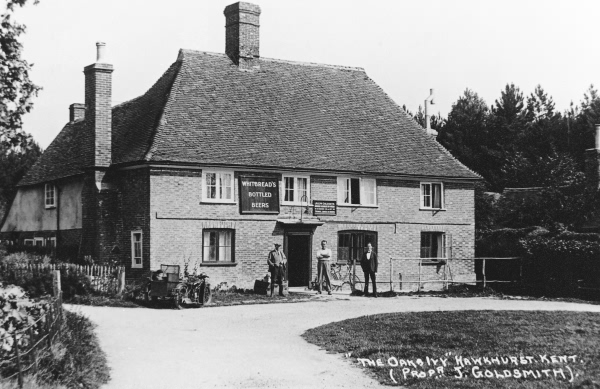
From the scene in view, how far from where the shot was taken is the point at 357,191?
3381 cm

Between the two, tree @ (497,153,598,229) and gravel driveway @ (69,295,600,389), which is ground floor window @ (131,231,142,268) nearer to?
gravel driveway @ (69,295,600,389)

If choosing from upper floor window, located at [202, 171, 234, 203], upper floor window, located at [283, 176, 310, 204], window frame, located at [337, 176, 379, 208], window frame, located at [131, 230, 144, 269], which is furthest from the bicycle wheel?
window frame, located at [131, 230, 144, 269]

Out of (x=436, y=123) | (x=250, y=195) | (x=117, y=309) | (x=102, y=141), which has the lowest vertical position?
(x=117, y=309)

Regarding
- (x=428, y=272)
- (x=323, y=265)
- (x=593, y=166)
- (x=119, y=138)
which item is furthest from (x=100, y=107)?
(x=593, y=166)

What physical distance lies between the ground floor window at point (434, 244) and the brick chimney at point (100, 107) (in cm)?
1344

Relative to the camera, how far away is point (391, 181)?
34.5 m

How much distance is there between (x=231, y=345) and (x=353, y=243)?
17.6 m

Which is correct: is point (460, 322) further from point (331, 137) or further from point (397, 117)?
point (397, 117)

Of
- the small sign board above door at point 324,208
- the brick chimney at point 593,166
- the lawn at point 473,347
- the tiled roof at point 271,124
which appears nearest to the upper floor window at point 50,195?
the tiled roof at point 271,124

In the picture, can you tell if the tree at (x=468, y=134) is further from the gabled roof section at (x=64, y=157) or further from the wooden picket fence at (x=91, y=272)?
the wooden picket fence at (x=91, y=272)

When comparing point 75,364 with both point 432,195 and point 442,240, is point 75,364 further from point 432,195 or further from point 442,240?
point 442,240

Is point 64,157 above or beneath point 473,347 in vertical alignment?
above

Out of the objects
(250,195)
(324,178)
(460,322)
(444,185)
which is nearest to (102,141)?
(250,195)

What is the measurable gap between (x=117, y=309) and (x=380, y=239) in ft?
44.0
